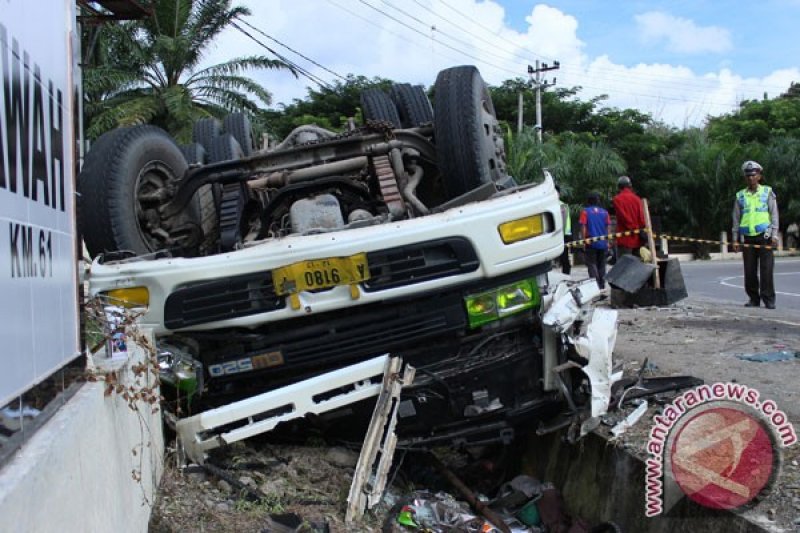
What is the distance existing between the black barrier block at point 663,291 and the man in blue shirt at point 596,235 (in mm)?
1652

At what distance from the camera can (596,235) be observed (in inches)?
423

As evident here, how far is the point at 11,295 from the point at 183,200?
283cm

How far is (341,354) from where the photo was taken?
3559mm

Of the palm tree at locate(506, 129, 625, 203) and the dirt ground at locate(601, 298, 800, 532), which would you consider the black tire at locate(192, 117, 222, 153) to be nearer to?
the dirt ground at locate(601, 298, 800, 532)

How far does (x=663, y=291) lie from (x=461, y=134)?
544 cm

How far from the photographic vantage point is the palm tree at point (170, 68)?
22.6 metres

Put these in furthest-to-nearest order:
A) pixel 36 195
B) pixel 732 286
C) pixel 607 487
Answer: pixel 732 286 < pixel 607 487 < pixel 36 195

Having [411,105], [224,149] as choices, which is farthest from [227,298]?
[411,105]

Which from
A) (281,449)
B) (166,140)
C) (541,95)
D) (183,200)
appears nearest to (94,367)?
(281,449)

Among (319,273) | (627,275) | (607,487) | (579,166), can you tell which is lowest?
(607,487)

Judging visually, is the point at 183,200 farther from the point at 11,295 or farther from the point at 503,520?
the point at 11,295

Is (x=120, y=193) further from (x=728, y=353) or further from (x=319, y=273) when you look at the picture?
(x=728, y=353)

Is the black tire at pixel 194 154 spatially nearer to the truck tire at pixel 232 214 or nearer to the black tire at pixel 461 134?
the truck tire at pixel 232 214

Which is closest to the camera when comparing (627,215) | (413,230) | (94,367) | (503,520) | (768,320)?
→ (94,367)
